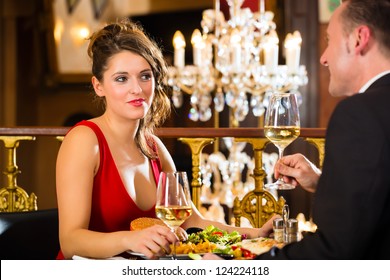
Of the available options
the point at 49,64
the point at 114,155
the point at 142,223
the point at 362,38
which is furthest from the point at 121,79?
the point at 49,64

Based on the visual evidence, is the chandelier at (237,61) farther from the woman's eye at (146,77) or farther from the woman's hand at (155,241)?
the woman's hand at (155,241)

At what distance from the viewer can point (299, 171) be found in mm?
2400

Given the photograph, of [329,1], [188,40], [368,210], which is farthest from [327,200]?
[188,40]

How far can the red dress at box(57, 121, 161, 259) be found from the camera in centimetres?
282

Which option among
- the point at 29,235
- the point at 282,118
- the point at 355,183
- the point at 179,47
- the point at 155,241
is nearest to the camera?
the point at 355,183

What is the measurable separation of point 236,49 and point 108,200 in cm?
321

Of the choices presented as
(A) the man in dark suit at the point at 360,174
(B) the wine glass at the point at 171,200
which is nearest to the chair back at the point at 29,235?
(B) the wine glass at the point at 171,200

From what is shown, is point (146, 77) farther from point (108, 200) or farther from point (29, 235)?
point (29, 235)

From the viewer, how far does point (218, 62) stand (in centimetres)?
592

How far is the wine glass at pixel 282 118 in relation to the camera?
8.66ft

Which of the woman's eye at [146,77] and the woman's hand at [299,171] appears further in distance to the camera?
the woman's eye at [146,77]

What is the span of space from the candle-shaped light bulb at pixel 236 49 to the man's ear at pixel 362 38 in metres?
3.79
